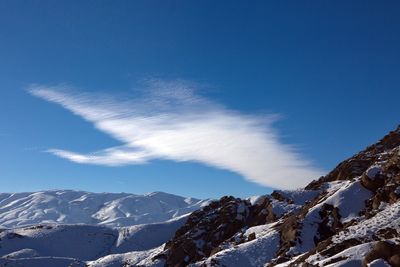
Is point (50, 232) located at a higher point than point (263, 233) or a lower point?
higher

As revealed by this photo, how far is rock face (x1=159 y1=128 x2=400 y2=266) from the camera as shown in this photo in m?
37.1

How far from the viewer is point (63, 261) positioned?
13075 cm

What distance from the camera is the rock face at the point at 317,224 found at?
37.1 metres

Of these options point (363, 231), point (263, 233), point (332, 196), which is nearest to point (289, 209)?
point (263, 233)

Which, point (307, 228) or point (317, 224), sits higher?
point (317, 224)

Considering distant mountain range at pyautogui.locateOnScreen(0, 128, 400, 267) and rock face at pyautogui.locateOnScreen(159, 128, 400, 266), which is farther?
distant mountain range at pyautogui.locateOnScreen(0, 128, 400, 267)

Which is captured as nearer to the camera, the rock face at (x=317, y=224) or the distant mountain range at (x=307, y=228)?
the rock face at (x=317, y=224)

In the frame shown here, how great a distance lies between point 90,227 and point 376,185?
5663 inches

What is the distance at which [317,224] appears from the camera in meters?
55.9

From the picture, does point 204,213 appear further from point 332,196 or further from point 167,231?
point 167,231

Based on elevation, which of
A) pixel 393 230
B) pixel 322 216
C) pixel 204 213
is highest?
pixel 204 213

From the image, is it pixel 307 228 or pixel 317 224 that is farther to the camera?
pixel 317 224

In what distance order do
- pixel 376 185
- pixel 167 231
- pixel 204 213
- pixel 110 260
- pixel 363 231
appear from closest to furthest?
pixel 363 231 < pixel 376 185 < pixel 204 213 < pixel 110 260 < pixel 167 231

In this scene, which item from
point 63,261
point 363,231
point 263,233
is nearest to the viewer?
point 363,231
